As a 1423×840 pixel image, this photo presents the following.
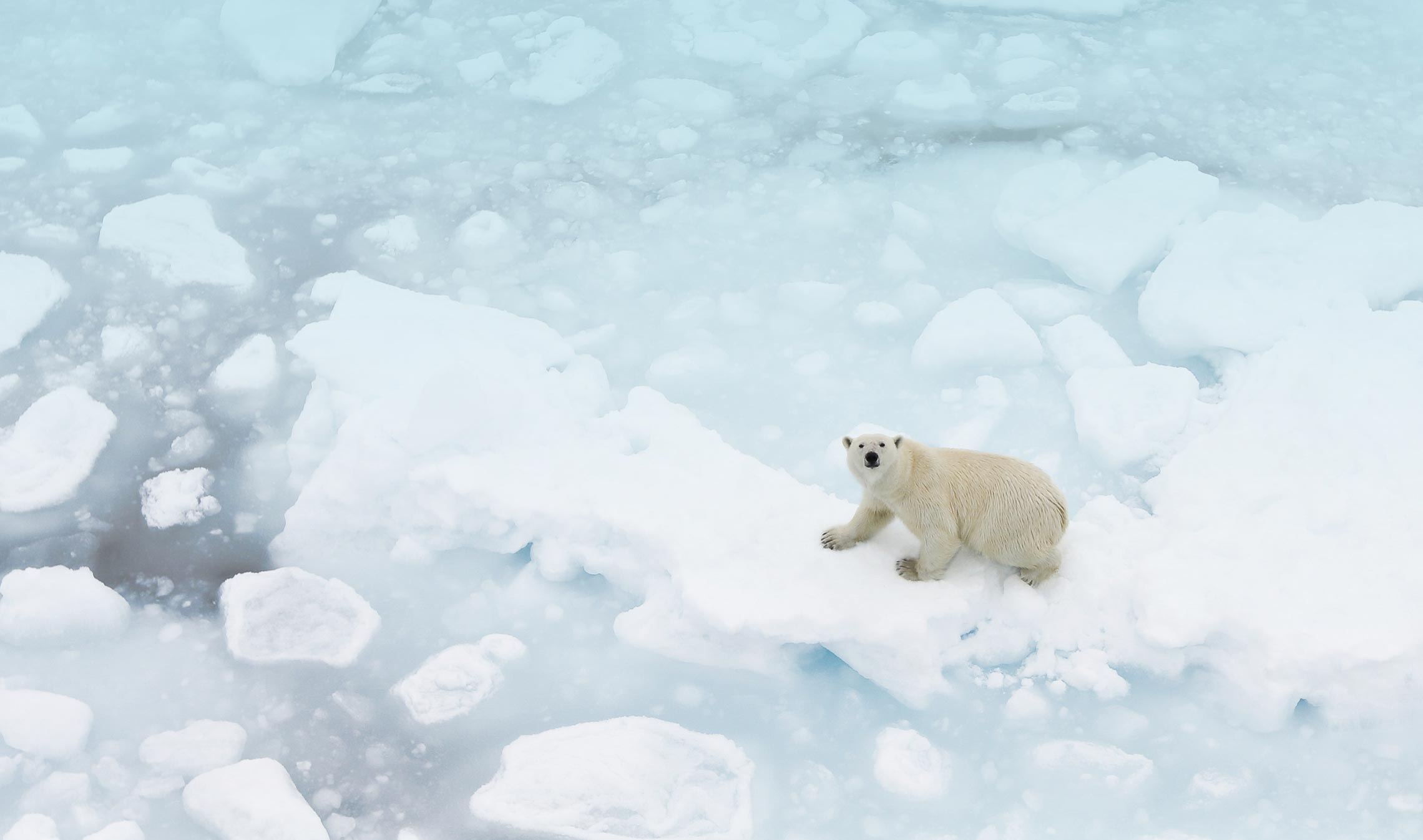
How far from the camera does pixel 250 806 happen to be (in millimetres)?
2604

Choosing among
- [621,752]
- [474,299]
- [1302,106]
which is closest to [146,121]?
[474,299]

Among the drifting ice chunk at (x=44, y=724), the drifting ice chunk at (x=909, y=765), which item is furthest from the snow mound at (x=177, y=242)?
the drifting ice chunk at (x=909, y=765)

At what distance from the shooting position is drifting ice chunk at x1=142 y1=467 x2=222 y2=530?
11.2ft

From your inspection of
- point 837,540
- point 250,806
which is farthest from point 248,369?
point 837,540

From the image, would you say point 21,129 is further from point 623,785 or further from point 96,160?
point 623,785

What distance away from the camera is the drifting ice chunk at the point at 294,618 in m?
3.02

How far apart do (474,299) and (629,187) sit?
0.98m

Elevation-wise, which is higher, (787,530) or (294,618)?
(787,530)

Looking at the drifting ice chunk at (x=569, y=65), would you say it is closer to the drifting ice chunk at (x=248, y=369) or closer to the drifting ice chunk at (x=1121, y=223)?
the drifting ice chunk at (x=248, y=369)

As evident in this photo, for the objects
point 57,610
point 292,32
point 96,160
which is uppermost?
point 292,32

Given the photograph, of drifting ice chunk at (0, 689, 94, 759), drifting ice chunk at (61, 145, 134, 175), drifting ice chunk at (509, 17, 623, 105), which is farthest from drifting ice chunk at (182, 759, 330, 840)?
drifting ice chunk at (509, 17, 623, 105)

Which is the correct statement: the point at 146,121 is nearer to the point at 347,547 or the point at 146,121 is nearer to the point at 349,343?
the point at 349,343

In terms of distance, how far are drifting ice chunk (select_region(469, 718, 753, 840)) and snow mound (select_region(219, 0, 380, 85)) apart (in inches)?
154

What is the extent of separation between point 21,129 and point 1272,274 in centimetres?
545
